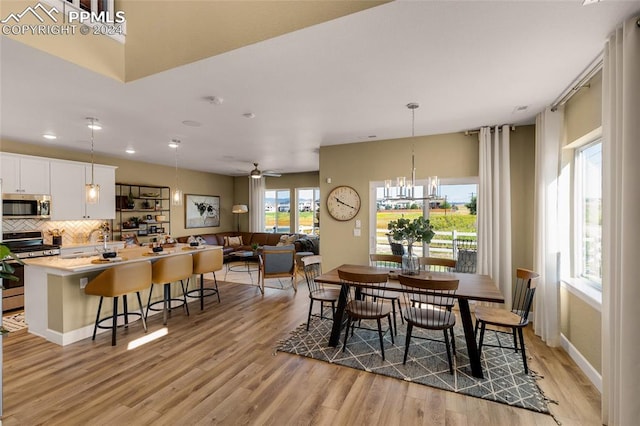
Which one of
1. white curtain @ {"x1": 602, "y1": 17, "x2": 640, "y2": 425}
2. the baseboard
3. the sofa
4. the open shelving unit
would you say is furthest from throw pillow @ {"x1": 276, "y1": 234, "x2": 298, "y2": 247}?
white curtain @ {"x1": 602, "y1": 17, "x2": 640, "y2": 425}

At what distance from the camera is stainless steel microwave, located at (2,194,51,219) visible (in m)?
4.77

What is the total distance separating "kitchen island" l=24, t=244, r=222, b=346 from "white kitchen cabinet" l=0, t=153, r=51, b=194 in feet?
6.79

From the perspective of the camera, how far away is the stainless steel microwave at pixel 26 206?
4.77 metres

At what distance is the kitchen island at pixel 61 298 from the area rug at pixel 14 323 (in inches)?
13.1

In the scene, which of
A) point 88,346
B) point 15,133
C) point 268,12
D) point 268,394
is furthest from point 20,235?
point 268,12

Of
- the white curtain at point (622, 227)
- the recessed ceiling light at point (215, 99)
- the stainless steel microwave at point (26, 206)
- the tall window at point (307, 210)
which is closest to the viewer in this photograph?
the white curtain at point (622, 227)

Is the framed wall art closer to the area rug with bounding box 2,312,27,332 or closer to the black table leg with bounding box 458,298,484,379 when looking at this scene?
the area rug with bounding box 2,312,27,332

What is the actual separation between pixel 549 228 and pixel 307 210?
6.92 meters

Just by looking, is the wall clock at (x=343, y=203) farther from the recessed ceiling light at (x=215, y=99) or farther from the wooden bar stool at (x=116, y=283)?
the wooden bar stool at (x=116, y=283)

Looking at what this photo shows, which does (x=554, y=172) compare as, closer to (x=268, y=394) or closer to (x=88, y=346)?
(x=268, y=394)

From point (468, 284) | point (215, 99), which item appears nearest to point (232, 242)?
point (215, 99)

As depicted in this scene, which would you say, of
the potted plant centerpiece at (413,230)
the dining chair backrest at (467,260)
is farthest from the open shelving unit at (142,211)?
the dining chair backrest at (467,260)

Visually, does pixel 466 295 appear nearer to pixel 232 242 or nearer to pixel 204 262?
pixel 204 262

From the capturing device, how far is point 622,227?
191cm
